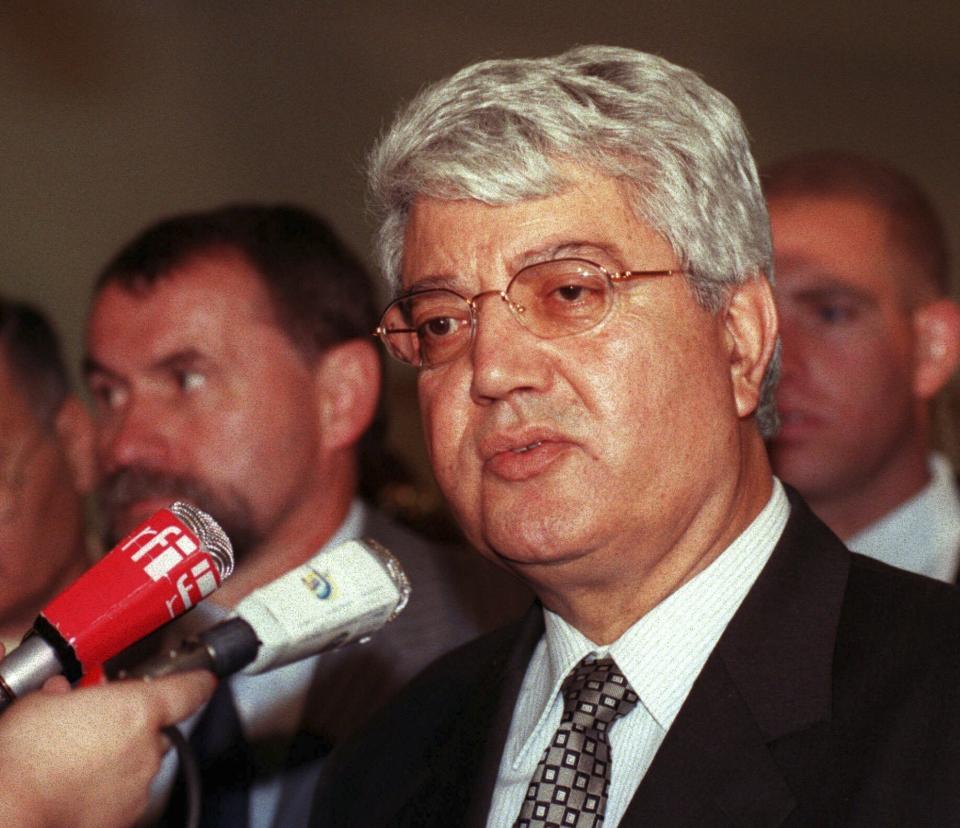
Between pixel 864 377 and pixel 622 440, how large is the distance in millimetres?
1817

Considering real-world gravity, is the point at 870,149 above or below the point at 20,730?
below

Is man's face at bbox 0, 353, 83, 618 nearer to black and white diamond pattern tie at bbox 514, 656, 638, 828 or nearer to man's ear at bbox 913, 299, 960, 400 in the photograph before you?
black and white diamond pattern tie at bbox 514, 656, 638, 828

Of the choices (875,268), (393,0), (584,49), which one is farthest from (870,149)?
(584,49)

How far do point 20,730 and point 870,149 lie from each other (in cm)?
495

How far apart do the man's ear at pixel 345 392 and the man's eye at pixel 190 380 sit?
0.92 ft

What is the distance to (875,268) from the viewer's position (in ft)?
12.2

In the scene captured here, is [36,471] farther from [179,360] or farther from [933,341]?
[933,341]

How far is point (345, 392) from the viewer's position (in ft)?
11.9

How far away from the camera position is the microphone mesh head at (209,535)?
1764mm

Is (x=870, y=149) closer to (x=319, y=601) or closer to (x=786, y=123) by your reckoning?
(x=786, y=123)

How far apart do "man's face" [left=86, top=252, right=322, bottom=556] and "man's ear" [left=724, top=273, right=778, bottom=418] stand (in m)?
1.53

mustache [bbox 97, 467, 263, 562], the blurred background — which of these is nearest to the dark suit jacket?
mustache [bbox 97, 467, 263, 562]


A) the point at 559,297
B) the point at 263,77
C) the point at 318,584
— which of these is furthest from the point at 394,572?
the point at 263,77

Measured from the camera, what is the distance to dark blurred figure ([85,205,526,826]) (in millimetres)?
3393
